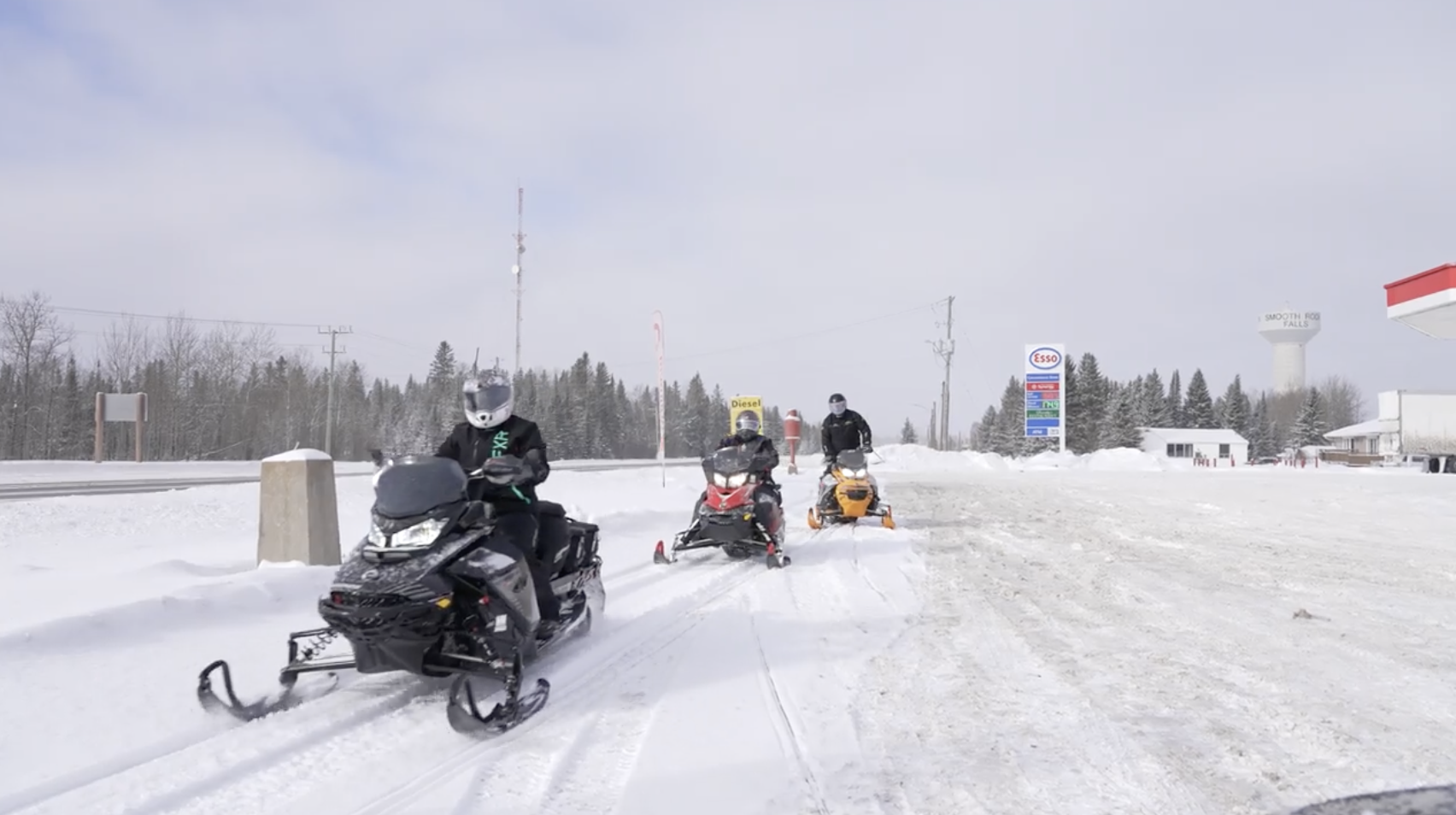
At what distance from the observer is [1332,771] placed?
3.59 m

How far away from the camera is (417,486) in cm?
450

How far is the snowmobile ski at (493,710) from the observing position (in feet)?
13.3

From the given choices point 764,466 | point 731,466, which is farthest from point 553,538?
A: point 764,466

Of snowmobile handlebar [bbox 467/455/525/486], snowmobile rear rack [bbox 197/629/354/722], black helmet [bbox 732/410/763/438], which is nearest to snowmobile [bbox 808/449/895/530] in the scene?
black helmet [bbox 732/410/763/438]

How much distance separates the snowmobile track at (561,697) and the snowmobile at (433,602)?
0.12m

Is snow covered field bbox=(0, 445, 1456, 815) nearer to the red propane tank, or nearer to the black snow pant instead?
the black snow pant

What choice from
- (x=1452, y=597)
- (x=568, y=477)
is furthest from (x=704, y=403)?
(x=1452, y=597)

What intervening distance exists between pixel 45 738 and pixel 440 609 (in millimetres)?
1754

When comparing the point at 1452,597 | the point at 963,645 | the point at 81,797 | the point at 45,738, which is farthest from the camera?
the point at 1452,597

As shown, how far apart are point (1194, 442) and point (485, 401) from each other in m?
92.6

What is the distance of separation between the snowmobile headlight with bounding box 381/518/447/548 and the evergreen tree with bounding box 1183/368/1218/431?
108 m

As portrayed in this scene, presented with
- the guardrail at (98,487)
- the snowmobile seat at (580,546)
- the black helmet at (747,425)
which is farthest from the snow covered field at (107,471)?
the snowmobile seat at (580,546)

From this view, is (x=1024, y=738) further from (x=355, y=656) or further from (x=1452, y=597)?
(x=1452, y=597)

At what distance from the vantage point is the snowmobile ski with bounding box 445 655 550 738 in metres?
4.05
